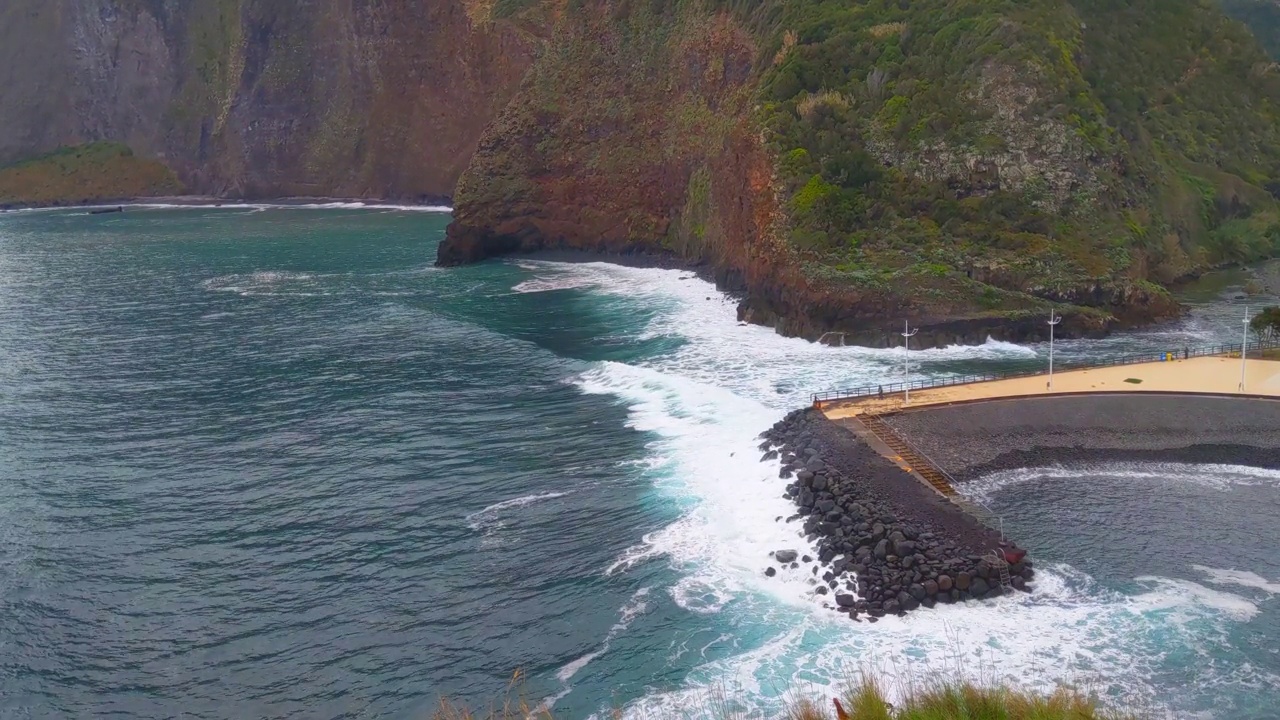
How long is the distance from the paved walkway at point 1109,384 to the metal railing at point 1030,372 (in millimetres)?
753

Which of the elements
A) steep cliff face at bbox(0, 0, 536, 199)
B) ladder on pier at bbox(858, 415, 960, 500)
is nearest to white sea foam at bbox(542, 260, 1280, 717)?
ladder on pier at bbox(858, 415, 960, 500)

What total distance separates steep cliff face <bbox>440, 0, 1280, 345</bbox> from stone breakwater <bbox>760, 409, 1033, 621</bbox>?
25398 millimetres

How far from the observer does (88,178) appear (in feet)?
633

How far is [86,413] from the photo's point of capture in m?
53.8

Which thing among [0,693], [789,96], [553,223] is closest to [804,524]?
[0,693]

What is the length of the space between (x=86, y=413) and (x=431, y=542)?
26.4 m

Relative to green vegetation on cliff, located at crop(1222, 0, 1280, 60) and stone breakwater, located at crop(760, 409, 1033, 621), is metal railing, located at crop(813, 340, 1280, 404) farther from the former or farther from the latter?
green vegetation on cliff, located at crop(1222, 0, 1280, 60)

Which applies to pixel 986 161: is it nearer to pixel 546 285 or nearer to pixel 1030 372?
pixel 1030 372

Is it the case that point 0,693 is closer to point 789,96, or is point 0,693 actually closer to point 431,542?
point 431,542

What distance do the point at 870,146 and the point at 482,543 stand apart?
48086mm

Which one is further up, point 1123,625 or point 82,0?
point 82,0

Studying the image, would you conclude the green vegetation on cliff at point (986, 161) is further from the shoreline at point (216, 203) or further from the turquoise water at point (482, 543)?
the shoreline at point (216, 203)

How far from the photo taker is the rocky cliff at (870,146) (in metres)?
66.8

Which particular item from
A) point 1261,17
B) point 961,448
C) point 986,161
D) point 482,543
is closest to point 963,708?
point 482,543
